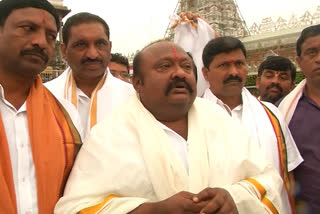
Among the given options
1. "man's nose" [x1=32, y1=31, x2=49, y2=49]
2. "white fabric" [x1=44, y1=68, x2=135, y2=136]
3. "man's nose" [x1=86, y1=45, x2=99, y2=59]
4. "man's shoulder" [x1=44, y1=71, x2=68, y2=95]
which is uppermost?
"man's nose" [x1=32, y1=31, x2=49, y2=49]

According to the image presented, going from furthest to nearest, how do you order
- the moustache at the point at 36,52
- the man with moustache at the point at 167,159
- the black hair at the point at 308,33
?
the black hair at the point at 308,33
the moustache at the point at 36,52
the man with moustache at the point at 167,159

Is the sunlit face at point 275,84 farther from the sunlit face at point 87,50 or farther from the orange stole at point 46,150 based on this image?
the orange stole at point 46,150

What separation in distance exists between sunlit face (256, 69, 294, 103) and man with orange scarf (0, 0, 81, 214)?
7.88 feet

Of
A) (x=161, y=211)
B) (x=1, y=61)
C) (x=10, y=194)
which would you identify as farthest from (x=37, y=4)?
(x=161, y=211)

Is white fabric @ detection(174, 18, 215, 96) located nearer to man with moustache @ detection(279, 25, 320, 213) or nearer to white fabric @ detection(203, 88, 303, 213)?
white fabric @ detection(203, 88, 303, 213)

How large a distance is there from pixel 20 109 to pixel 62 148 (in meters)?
0.32

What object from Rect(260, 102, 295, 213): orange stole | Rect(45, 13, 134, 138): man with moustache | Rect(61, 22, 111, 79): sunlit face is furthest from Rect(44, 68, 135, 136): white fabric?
Rect(260, 102, 295, 213): orange stole

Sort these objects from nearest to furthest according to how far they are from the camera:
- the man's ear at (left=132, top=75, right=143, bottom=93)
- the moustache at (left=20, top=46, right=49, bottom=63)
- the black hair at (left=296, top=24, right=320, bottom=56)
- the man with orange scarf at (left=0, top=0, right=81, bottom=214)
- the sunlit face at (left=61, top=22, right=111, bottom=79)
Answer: the man with orange scarf at (left=0, top=0, right=81, bottom=214) → the moustache at (left=20, top=46, right=49, bottom=63) → the man's ear at (left=132, top=75, right=143, bottom=93) → the black hair at (left=296, top=24, right=320, bottom=56) → the sunlit face at (left=61, top=22, right=111, bottom=79)

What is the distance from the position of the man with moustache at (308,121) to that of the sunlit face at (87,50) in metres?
1.47

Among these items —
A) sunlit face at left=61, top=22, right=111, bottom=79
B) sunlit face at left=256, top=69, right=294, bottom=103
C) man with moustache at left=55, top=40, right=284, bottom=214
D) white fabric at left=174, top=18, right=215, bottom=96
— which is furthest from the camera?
sunlit face at left=256, top=69, right=294, bottom=103

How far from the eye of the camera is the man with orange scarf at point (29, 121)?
1705mm

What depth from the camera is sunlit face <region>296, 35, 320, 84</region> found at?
7.61 ft

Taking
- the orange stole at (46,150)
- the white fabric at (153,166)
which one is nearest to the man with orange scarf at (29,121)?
the orange stole at (46,150)

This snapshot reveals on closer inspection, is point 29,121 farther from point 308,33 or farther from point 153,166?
point 308,33
